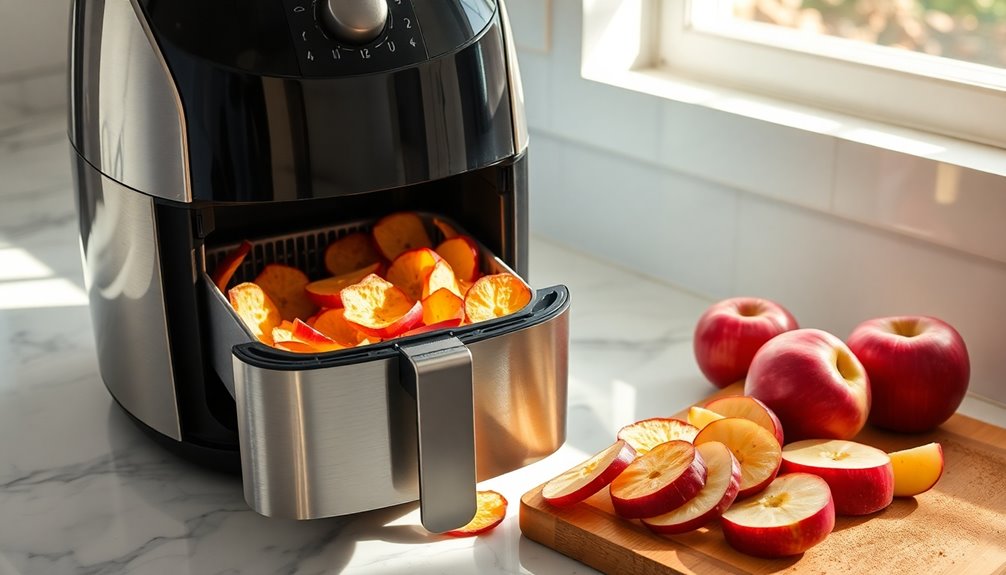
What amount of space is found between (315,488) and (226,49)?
0.28 m

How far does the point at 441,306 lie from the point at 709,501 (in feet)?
0.74

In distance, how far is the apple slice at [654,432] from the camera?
36.2 inches

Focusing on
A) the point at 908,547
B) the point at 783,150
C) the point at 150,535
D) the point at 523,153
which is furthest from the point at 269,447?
the point at 783,150

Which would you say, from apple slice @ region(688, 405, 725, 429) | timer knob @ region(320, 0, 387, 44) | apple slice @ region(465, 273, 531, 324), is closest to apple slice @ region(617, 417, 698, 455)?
apple slice @ region(688, 405, 725, 429)

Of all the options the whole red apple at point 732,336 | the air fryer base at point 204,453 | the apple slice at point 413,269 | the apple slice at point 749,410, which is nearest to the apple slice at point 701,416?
the apple slice at point 749,410

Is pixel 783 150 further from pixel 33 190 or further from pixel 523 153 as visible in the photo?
pixel 33 190

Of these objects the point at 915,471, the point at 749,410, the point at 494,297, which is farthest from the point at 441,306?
the point at 915,471

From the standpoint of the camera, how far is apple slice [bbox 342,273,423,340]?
86 cm

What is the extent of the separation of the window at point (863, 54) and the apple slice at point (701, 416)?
0.37 metres

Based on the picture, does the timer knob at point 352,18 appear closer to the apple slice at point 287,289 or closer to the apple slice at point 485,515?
the apple slice at point 287,289

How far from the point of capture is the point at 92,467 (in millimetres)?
963

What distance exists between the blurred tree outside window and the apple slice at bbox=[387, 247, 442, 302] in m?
0.50

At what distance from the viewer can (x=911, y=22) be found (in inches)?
45.2

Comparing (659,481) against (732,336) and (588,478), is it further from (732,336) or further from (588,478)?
(732,336)
